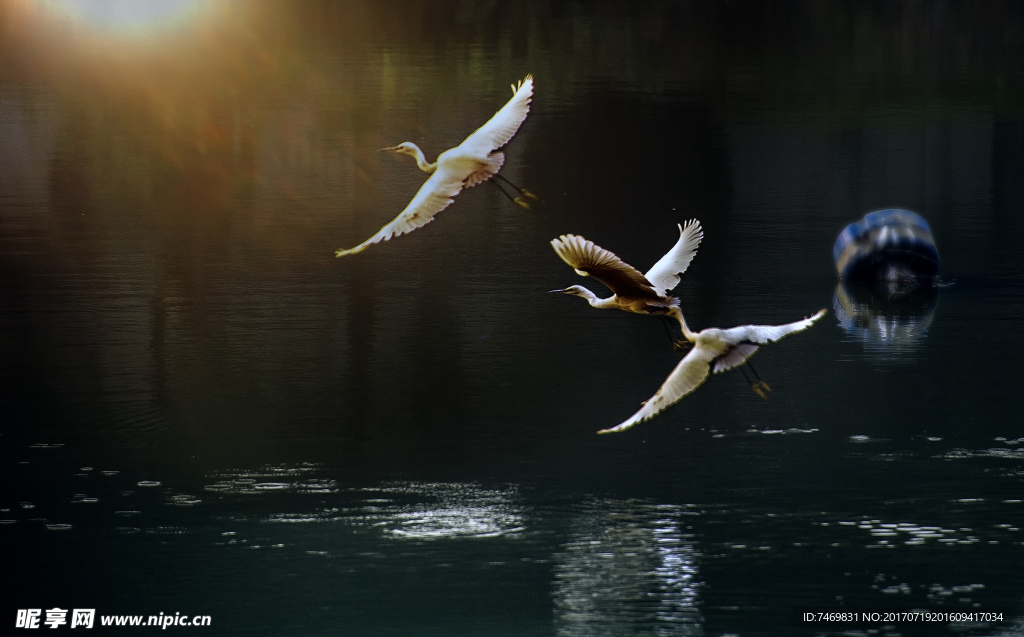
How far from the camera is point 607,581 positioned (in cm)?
1244

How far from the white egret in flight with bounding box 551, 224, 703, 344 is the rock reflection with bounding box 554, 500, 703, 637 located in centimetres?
177

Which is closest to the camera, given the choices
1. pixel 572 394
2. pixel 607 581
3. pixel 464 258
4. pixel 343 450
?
pixel 607 581

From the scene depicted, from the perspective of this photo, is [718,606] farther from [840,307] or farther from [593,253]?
[840,307]

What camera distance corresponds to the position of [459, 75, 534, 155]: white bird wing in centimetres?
1450

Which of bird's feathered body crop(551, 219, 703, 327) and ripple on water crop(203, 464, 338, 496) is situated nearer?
bird's feathered body crop(551, 219, 703, 327)

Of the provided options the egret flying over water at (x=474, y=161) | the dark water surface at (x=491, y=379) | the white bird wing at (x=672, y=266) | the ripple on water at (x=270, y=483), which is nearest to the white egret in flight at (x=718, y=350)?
the white bird wing at (x=672, y=266)

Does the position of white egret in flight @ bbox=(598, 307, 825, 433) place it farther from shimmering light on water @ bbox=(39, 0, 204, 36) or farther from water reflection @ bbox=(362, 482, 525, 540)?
shimmering light on water @ bbox=(39, 0, 204, 36)

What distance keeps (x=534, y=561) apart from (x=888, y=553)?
9.15 feet

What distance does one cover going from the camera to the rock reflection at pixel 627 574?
1174cm

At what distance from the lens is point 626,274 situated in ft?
39.4

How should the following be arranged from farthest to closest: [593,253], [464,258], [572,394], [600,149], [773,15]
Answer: [773,15] → [600,149] → [464,258] → [572,394] → [593,253]

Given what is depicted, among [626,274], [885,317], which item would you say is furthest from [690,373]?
[885,317]

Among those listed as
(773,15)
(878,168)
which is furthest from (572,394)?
(773,15)

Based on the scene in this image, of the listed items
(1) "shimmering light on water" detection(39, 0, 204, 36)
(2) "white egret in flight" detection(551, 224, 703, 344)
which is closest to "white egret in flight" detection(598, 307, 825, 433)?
(2) "white egret in flight" detection(551, 224, 703, 344)
